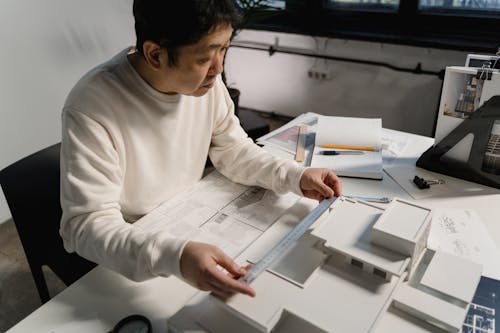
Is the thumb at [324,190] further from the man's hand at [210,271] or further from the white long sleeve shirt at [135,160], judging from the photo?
the man's hand at [210,271]

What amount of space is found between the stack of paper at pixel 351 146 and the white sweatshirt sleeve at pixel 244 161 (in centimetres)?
21

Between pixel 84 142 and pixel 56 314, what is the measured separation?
332 millimetres

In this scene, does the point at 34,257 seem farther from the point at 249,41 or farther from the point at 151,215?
the point at 249,41

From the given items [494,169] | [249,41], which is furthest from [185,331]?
[249,41]

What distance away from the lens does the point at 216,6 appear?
727 mm

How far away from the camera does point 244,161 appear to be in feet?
3.58

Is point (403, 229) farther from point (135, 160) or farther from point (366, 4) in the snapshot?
point (366, 4)

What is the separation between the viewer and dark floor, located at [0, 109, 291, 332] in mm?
1562

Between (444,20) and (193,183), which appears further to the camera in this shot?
(444,20)

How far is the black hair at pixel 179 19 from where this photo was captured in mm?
713

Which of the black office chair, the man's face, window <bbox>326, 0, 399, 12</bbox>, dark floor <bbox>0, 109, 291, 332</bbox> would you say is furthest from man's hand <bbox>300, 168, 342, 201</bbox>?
window <bbox>326, 0, 399, 12</bbox>

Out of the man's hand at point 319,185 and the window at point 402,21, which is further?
the window at point 402,21

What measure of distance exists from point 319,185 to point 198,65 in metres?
0.41

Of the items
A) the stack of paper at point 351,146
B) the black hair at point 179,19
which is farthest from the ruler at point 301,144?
the black hair at point 179,19
